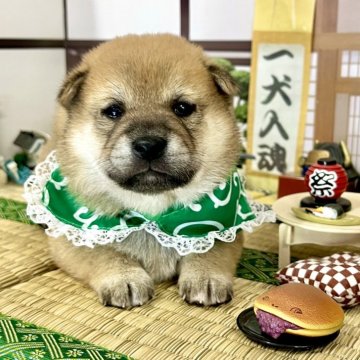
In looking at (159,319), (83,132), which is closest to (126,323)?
(159,319)

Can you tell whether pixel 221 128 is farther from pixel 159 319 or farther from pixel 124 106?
pixel 159 319

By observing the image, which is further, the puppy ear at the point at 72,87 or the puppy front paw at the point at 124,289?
the puppy ear at the point at 72,87

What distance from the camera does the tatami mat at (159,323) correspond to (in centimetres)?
103

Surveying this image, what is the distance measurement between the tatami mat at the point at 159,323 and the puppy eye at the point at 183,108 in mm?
391

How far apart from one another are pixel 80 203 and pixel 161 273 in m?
0.25

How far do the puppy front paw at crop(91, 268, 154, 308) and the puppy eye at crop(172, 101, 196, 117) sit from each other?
35 centimetres

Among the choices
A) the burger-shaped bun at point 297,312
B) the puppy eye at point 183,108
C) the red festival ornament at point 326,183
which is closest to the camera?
the burger-shaped bun at point 297,312

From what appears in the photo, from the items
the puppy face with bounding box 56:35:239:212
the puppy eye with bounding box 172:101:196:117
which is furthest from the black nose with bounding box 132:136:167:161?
the puppy eye with bounding box 172:101:196:117

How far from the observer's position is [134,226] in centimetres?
134

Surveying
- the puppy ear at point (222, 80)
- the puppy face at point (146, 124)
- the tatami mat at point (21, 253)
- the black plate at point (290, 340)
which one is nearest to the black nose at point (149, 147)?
the puppy face at point (146, 124)

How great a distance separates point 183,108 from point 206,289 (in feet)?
1.27

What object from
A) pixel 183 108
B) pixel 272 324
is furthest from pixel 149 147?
pixel 272 324

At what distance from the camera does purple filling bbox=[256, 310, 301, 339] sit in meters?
1.01

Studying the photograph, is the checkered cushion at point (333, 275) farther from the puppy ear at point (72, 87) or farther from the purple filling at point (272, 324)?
the puppy ear at point (72, 87)
